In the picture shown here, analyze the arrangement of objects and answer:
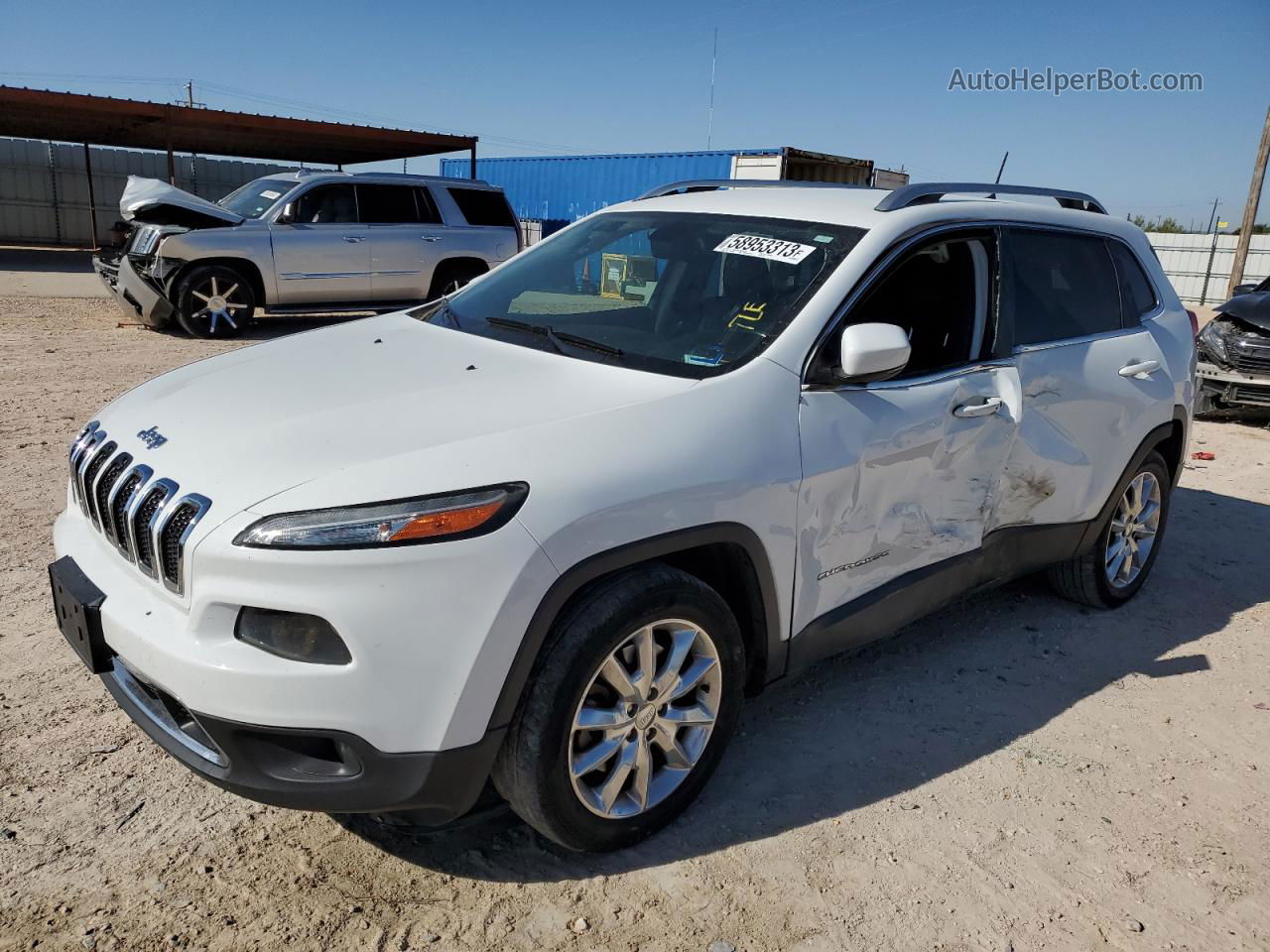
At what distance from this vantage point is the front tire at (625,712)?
237 centimetres

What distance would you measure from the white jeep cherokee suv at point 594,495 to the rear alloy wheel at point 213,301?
8.20 meters

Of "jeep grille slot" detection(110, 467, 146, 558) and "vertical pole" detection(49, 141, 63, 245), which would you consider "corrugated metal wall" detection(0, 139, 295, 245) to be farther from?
"jeep grille slot" detection(110, 467, 146, 558)

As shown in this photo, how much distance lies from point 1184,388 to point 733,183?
2.42 metres

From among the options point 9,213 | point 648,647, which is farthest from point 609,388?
point 9,213

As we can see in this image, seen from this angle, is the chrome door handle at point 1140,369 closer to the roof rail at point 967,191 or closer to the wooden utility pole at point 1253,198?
the roof rail at point 967,191

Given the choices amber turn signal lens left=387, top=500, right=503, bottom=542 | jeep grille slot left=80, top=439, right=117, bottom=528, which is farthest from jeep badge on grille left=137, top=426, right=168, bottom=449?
amber turn signal lens left=387, top=500, right=503, bottom=542

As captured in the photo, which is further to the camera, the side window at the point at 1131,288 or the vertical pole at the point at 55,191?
the vertical pole at the point at 55,191

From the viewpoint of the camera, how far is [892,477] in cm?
312

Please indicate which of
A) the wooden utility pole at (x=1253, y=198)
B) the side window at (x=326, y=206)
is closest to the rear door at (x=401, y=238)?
the side window at (x=326, y=206)

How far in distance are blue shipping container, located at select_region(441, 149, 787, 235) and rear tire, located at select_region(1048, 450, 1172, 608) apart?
638 inches

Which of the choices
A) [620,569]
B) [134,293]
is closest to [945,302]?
[620,569]

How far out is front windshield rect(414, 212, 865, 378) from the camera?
120 inches

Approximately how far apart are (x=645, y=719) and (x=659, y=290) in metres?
1.61

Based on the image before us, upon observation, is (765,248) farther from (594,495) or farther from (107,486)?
(107,486)
